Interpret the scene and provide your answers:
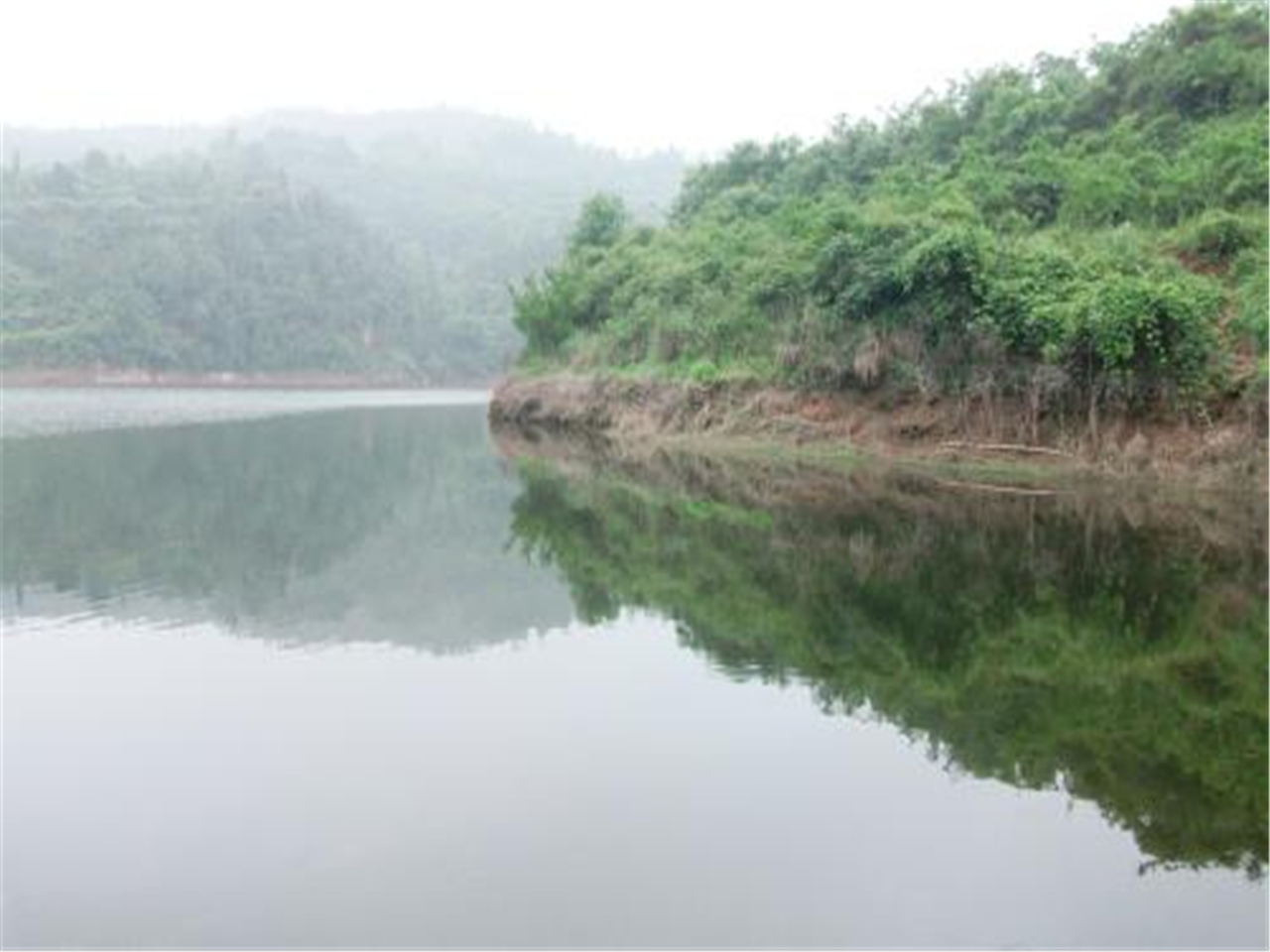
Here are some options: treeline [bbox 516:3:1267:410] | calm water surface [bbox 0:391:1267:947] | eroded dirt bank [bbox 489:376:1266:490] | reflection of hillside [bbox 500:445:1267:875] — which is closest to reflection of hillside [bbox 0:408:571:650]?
calm water surface [bbox 0:391:1267:947]

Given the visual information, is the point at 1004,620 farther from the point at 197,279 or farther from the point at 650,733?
the point at 197,279

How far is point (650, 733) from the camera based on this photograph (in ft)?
36.7

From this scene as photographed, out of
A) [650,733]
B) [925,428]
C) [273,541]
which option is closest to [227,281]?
[925,428]

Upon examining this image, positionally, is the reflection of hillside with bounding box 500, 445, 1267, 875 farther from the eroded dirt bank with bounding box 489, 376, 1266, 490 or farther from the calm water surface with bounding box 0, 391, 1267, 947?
the eroded dirt bank with bounding box 489, 376, 1266, 490

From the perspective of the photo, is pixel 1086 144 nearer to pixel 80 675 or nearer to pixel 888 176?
pixel 888 176

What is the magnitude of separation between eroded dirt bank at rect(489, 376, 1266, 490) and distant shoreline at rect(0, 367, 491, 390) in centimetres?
6317

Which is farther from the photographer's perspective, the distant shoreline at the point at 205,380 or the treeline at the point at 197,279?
the treeline at the point at 197,279

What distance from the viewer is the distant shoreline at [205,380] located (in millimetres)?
96938

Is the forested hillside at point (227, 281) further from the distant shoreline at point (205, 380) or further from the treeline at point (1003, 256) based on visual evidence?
the treeline at point (1003, 256)

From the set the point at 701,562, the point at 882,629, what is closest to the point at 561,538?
the point at 701,562

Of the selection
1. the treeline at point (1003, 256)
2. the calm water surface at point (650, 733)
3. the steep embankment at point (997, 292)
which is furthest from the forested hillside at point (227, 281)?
the calm water surface at point (650, 733)

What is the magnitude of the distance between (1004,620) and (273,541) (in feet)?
44.6

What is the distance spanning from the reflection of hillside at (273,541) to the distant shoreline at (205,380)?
62021 millimetres

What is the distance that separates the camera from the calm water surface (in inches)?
302
